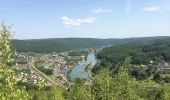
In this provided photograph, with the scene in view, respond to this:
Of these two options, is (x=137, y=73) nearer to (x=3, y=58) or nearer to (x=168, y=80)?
(x=168, y=80)

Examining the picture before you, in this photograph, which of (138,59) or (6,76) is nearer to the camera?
(6,76)

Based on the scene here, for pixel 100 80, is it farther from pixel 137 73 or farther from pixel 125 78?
pixel 137 73

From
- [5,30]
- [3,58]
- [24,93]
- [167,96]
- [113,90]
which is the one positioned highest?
[5,30]

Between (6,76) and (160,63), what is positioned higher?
(6,76)

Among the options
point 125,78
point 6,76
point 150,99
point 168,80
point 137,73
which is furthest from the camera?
point 137,73

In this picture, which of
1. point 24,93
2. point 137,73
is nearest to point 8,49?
point 24,93

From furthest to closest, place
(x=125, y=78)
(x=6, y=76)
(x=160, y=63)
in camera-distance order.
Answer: (x=160, y=63), (x=125, y=78), (x=6, y=76)
